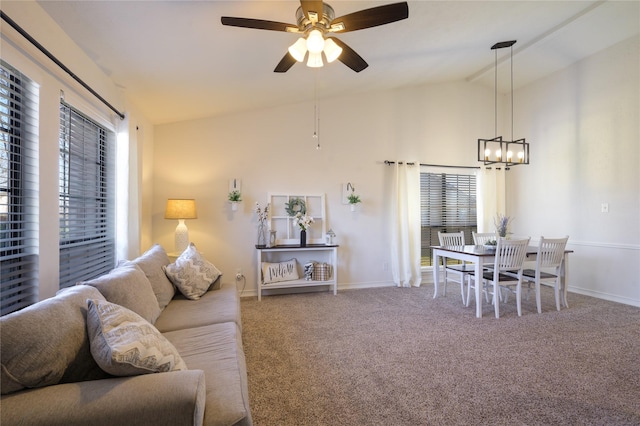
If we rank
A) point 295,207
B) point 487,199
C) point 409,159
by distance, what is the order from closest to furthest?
1. point 295,207
2. point 409,159
3. point 487,199

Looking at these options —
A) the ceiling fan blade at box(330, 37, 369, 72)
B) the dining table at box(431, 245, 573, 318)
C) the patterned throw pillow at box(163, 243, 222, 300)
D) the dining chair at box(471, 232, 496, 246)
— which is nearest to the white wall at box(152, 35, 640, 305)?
the dining table at box(431, 245, 573, 318)

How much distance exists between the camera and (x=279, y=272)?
4562 mm

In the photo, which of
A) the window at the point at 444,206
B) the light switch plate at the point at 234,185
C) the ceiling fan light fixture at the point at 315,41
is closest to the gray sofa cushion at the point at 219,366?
the ceiling fan light fixture at the point at 315,41

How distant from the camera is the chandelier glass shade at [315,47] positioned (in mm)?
2086

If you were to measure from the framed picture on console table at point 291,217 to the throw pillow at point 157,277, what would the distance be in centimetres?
205

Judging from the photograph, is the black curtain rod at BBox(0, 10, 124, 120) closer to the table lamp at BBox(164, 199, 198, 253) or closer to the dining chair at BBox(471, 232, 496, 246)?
the table lamp at BBox(164, 199, 198, 253)

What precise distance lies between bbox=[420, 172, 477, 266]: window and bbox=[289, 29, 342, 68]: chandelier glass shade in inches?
147

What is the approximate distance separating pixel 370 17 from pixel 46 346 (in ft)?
7.73

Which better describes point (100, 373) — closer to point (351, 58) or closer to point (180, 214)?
point (351, 58)

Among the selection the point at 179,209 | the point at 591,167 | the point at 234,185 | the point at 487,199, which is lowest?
the point at 179,209

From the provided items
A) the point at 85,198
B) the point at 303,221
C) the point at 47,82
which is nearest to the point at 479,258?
the point at 303,221

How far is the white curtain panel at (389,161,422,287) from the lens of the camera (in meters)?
5.11

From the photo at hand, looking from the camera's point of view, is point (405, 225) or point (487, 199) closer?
point (405, 225)

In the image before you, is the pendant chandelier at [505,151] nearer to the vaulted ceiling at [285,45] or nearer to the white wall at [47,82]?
the vaulted ceiling at [285,45]
